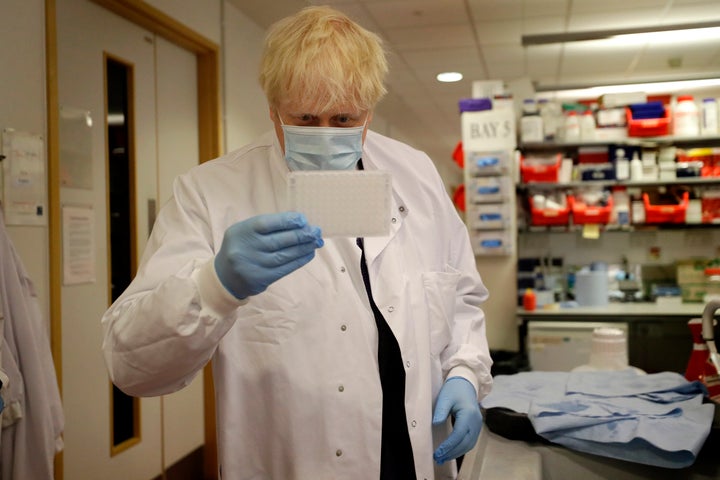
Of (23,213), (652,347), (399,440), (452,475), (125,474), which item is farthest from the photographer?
(652,347)

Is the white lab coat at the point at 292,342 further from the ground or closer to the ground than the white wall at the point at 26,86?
closer to the ground

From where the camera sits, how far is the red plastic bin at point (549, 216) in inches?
181

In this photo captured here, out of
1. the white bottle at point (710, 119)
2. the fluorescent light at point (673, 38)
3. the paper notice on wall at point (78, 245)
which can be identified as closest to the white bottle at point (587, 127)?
the white bottle at point (710, 119)

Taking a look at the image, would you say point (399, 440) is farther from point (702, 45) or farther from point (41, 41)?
point (702, 45)

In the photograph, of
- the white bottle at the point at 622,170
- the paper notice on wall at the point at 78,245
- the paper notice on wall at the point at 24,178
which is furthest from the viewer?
the white bottle at the point at 622,170

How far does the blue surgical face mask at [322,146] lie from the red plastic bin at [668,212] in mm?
3811

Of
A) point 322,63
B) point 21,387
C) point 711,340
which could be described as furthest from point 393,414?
point 21,387

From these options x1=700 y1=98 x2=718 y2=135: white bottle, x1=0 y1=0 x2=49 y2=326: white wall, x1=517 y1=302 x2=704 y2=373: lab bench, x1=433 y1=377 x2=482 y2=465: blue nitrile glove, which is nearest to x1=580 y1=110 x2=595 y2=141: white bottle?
x1=700 y1=98 x2=718 y2=135: white bottle

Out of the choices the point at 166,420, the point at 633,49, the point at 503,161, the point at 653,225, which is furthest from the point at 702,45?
the point at 166,420

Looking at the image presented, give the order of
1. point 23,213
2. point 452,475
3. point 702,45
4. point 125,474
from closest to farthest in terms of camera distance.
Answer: point 452,475, point 23,213, point 125,474, point 702,45

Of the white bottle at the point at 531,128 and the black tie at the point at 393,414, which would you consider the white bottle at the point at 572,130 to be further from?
the black tie at the point at 393,414

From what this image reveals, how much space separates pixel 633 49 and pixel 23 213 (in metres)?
4.90

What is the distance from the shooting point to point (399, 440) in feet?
4.27

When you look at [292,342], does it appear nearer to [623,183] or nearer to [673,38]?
[623,183]
